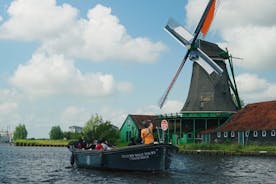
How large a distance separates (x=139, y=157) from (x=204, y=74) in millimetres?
41629

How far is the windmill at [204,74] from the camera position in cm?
6406

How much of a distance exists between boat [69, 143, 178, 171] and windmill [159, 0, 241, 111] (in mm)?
37040

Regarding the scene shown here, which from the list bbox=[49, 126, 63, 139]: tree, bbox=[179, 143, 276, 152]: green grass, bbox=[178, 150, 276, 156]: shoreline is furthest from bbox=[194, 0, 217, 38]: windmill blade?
bbox=[49, 126, 63, 139]: tree

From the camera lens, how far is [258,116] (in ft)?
194

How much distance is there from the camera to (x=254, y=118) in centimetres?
5922

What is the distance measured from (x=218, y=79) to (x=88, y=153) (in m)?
38.9

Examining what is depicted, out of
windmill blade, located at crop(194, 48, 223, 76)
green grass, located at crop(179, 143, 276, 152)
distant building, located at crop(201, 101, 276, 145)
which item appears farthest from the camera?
windmill blade, located at crop(194, 48, 223, 76)

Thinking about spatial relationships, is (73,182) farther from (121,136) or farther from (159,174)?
(121,136)

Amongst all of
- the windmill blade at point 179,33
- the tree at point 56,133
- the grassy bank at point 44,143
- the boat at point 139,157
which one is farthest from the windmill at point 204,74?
the tree at point 56,133

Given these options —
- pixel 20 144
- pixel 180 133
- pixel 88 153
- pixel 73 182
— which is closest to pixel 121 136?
pixel 180 133

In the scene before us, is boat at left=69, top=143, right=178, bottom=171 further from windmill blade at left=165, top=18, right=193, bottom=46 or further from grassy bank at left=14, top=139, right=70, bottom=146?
grassy bank at left=14, top=139, right=70, bottom=146

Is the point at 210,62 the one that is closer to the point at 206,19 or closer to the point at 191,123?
the point at 206,19

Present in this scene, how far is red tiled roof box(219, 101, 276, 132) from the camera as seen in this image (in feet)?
184

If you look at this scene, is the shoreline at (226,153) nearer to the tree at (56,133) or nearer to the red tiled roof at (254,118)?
the red tiled roof at (254,118)
